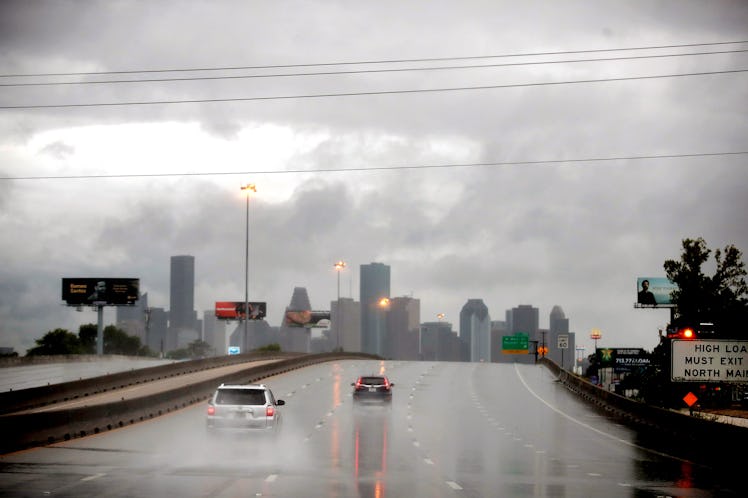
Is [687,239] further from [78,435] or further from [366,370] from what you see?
[78,435]

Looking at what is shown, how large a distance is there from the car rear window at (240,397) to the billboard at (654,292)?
118 metres

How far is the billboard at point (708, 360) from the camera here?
37.5 meters

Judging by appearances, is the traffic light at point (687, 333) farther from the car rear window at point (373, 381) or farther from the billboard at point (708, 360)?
the car rear window at point (373, 381)

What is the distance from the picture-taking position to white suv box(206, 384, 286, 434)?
30.8m

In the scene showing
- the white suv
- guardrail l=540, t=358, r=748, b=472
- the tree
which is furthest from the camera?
the tree

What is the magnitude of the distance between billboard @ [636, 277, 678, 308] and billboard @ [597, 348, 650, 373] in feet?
22.6

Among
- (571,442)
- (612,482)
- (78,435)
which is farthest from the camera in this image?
(571,442)

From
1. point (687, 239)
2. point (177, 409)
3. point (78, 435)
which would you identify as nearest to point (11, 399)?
point (177, 409)

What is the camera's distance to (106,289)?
143375 mm

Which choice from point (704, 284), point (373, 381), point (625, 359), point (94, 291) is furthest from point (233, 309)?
point (373, 381)

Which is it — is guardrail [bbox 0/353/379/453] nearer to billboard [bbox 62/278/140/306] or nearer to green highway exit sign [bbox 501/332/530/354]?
billboard [bbox 62/278/140/306]

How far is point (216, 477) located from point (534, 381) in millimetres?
62742

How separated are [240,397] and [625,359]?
12442cm

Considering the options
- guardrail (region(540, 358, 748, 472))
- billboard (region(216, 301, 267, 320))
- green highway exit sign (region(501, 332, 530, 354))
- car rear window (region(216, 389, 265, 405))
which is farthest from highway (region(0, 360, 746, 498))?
billboard (region(216, 301, 267, 320))
